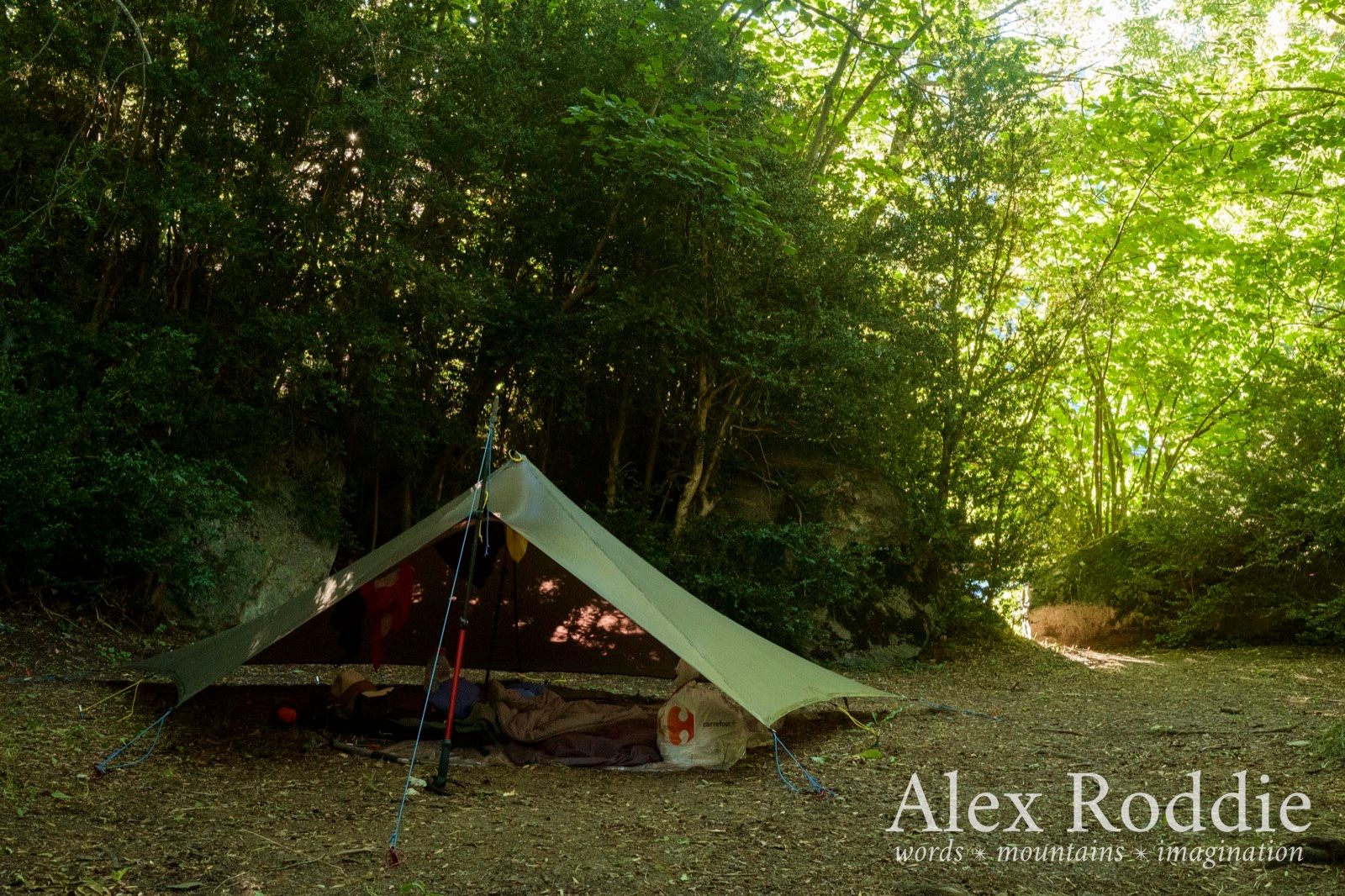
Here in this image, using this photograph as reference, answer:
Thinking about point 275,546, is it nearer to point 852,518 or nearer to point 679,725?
point 679,725

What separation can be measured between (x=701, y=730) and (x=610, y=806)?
702 millimetres

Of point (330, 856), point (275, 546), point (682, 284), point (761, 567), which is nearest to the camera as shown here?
point (330, 856)

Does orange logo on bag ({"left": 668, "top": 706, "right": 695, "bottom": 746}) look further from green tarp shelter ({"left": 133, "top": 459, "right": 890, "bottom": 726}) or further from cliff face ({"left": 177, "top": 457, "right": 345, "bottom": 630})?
cliff face ({"left": 177, "top": 457, "right": 345, "bottom": 630})

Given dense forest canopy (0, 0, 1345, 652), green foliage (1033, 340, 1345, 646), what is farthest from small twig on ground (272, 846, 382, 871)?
green foliage (1033, 340, 1345, 646)

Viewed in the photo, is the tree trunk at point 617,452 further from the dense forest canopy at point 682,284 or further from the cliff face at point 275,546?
the cliff face at point 275,546

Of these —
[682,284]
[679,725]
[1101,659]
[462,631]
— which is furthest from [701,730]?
[1101,659]

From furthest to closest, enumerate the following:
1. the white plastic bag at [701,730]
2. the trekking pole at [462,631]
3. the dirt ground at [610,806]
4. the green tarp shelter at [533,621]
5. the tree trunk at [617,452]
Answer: the tree trunk at [617,452] → the white plastic bag at [701,730] → the green tarp shelter at [533,621] → the trekking pole at [462,631] → the dirt ground at [610,806]

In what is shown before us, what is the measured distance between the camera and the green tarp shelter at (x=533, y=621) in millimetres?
4043

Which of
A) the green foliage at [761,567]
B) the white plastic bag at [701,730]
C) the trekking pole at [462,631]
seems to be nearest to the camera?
the trekking pole at [462,631]

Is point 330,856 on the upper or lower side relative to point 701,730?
lower

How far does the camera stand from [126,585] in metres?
6.04

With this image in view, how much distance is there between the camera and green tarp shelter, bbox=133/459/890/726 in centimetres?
404

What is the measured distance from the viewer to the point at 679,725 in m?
4.25

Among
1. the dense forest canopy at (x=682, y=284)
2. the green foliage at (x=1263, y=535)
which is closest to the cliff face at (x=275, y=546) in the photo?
the dense forest canopy at (x=682, y=284)
